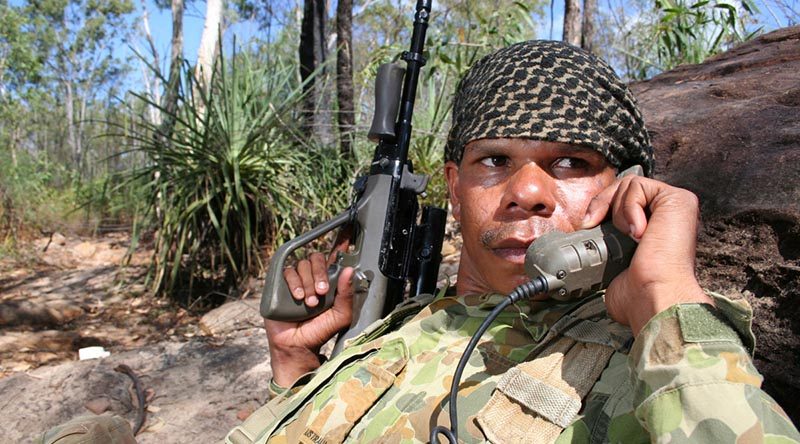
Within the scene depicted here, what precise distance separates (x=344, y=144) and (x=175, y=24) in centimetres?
1130

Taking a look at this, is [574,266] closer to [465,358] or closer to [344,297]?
[465,358]

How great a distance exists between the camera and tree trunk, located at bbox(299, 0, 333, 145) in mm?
6258

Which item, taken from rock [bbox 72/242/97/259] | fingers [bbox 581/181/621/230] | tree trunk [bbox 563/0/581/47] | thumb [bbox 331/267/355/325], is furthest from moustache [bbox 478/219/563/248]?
rock [bbox 72/242/97/259]

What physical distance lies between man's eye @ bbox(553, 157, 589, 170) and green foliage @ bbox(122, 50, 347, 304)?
169 inches

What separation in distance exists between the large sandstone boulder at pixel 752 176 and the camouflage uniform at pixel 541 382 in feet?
2.27

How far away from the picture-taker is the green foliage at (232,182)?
5797 mm

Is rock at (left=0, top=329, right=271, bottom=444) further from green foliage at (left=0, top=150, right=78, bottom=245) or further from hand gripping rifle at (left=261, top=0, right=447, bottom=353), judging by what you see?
green foliage at (left=0, top=150, right=78, bottom=245)

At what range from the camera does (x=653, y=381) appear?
3.59 ft

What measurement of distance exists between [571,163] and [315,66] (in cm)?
513

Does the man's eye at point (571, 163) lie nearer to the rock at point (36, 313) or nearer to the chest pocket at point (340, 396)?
the chest pocket at point (340, 396)

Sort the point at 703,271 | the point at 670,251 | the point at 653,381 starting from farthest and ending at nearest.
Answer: the point at 703,271 → the point at 670,251 → the point at 653,381

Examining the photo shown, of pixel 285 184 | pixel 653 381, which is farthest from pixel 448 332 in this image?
pixel 285 184

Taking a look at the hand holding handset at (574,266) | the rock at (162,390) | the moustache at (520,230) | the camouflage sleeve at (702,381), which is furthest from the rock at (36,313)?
the camouflage sleeve at (702,381)

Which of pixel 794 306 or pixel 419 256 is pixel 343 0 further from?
pixel 794 306
